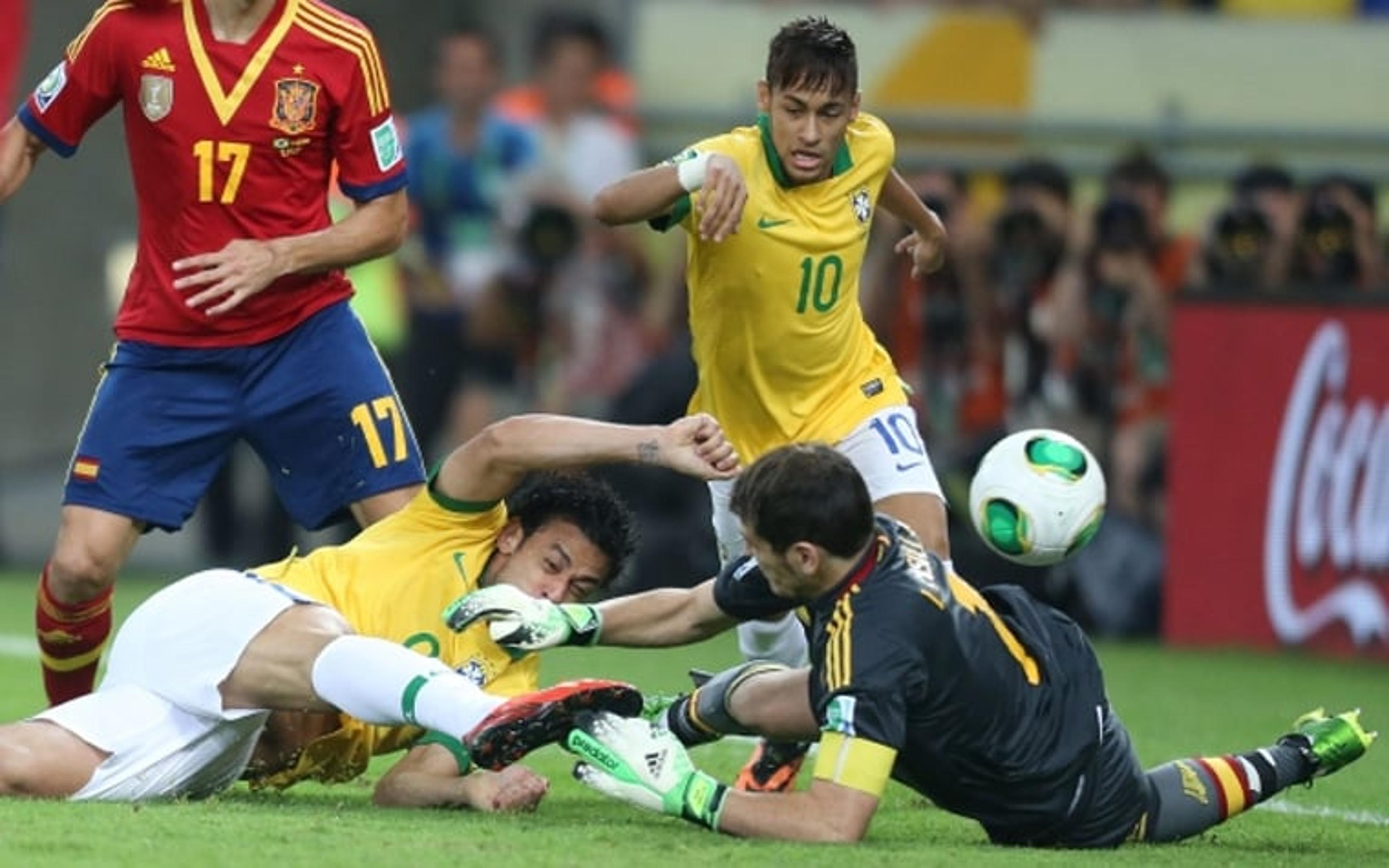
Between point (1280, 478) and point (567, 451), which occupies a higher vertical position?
point (567, 451)

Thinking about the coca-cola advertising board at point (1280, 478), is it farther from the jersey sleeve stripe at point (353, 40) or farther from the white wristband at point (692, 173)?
the jersey sleeve stripe at point (353, 40)

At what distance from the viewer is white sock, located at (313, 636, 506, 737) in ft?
22.9

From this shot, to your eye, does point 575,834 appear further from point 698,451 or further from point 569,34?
point 569,34

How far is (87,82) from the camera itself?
874 cm

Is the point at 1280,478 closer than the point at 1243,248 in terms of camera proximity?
Yes

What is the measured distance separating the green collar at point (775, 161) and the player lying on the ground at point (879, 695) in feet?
6.42

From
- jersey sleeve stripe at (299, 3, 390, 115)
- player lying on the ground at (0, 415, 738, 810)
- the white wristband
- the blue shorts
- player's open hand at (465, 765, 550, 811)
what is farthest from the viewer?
jersey sleeve stripe at (299, 3, 390, 115)

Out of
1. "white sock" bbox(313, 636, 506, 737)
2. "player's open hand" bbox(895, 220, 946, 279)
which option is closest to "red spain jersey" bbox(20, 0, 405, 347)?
"player's open hand" bbox(895, 220, 946, 279)

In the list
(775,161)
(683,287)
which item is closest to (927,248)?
(775,161)

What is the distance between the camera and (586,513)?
7688 millimetres

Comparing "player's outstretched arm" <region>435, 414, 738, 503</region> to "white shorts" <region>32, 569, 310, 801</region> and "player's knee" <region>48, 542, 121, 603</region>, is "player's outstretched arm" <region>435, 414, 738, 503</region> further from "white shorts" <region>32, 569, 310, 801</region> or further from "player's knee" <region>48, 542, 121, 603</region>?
"player's knee" <region>48, 542, 121, 603</region>

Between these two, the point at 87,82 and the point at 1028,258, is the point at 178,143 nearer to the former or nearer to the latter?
the point at 87,82

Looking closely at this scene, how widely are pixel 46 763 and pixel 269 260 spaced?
1.88 metres

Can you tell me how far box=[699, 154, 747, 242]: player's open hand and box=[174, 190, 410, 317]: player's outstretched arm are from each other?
1.12 m
